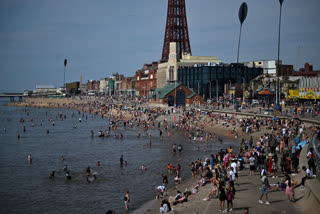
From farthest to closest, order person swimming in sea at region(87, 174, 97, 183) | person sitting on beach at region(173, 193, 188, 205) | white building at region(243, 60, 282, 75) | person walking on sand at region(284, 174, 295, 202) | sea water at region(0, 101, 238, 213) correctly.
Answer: white building at region(243, 60, 282, 75), person swimming in sea at region(87, 174, 97, 183), sea water at region(0, 101, 238, 213), person sitting on beach at region(173, 193, 188, 205), person walking on sand at region(284, 174, 295, 202)

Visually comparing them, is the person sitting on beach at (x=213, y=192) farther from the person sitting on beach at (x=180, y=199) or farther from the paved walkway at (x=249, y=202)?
the person sitting on beach at (x=180, y=199)

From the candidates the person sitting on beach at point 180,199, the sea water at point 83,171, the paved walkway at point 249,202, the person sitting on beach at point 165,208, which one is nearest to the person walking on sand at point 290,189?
the paved walkway at point 249,202

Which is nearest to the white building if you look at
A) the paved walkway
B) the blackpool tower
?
the blackpool tower

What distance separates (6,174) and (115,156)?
912 centimetres

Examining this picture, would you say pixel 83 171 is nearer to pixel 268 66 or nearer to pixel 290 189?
pixel 290 189

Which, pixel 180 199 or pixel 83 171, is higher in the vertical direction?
pixel 180 199

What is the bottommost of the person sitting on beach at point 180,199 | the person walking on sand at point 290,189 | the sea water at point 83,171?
the sea water at point 83,171

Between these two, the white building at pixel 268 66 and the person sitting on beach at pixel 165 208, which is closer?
the person sitting on beach at pixel 165 208

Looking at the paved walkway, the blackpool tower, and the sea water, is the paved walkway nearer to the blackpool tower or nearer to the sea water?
the sea water

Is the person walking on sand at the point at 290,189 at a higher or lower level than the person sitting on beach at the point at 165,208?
higher

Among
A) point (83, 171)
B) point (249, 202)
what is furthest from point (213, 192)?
point (83, 171)

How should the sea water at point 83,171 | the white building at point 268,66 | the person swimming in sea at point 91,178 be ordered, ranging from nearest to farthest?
1. the sea water at point 83,171
2. the person swimming in sea at point 91,178
3. the white building at point 268,66

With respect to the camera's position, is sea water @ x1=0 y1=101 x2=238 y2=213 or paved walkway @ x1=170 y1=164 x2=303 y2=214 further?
sea water @ x1=0 y1=101 x2=238 y2=213

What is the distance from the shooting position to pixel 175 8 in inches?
4461
